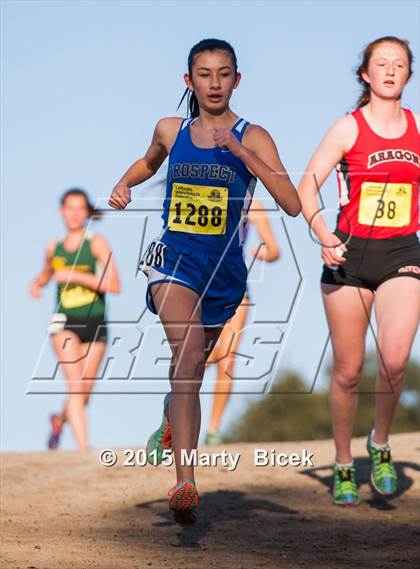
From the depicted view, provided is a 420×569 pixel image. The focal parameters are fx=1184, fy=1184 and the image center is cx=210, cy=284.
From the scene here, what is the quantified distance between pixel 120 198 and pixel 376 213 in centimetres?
170

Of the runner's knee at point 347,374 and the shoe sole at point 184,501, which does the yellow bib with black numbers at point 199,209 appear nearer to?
the shoe sole at point 184,501

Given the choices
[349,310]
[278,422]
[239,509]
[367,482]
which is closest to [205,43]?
[349,310]

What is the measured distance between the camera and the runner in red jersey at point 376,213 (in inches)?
266

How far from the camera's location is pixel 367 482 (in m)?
8.31

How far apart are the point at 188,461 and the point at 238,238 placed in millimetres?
1138

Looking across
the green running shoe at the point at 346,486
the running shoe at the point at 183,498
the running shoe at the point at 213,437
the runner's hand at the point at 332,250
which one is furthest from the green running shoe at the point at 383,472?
the running shoe at the point at 213,437

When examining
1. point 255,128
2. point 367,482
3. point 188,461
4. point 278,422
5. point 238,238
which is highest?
point 255,128

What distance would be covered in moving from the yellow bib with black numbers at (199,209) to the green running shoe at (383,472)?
228 cm

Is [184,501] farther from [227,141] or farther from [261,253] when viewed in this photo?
[261,253]

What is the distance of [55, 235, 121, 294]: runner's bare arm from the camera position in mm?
9859

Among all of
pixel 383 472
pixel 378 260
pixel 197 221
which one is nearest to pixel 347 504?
pixel 383 472

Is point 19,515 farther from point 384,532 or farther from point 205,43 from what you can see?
point 205,43

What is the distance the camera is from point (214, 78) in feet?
18.6

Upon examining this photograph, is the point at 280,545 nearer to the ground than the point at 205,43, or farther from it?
nearer to the ground
